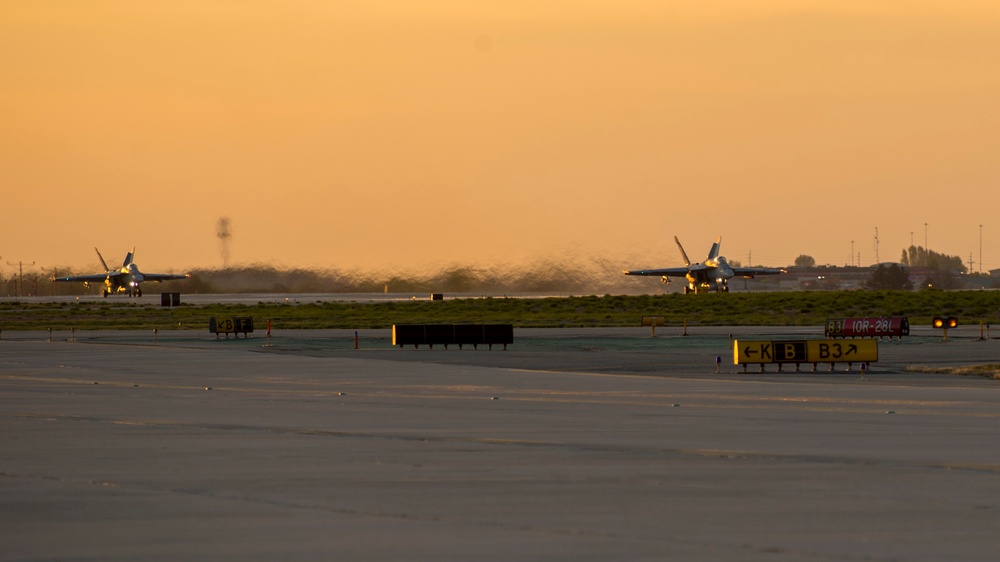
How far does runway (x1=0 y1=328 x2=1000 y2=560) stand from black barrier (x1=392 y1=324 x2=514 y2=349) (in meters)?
17.3

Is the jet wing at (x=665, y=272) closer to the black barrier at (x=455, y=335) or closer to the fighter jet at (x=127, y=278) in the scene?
the fighter jet at (x=127, y=278)

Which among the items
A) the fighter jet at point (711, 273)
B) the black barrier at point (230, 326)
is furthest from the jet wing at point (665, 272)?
the black barrier at point (230, 326)

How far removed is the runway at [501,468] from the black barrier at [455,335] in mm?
17287

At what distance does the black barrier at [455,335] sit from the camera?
51781mm

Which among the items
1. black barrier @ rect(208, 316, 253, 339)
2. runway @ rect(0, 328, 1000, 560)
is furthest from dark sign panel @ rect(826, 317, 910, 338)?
black barrier @ rect(208, 316, 253, 339)

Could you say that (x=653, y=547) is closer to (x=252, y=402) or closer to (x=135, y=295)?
(x=252, y=402)

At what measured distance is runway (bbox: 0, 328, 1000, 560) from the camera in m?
11.0

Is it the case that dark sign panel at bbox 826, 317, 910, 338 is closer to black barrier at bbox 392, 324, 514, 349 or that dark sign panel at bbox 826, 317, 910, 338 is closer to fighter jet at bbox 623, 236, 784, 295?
black barrier at bbox 392, 324, 514, 349

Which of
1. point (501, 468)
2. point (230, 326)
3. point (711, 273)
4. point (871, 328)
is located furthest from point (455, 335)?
point (711, 273)

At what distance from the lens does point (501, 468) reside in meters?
16.0

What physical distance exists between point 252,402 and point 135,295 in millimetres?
142973

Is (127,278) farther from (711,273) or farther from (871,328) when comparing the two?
(871,328)

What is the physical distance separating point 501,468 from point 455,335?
3615 centimetres

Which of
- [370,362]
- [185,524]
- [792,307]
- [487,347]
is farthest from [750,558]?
[792,307]
